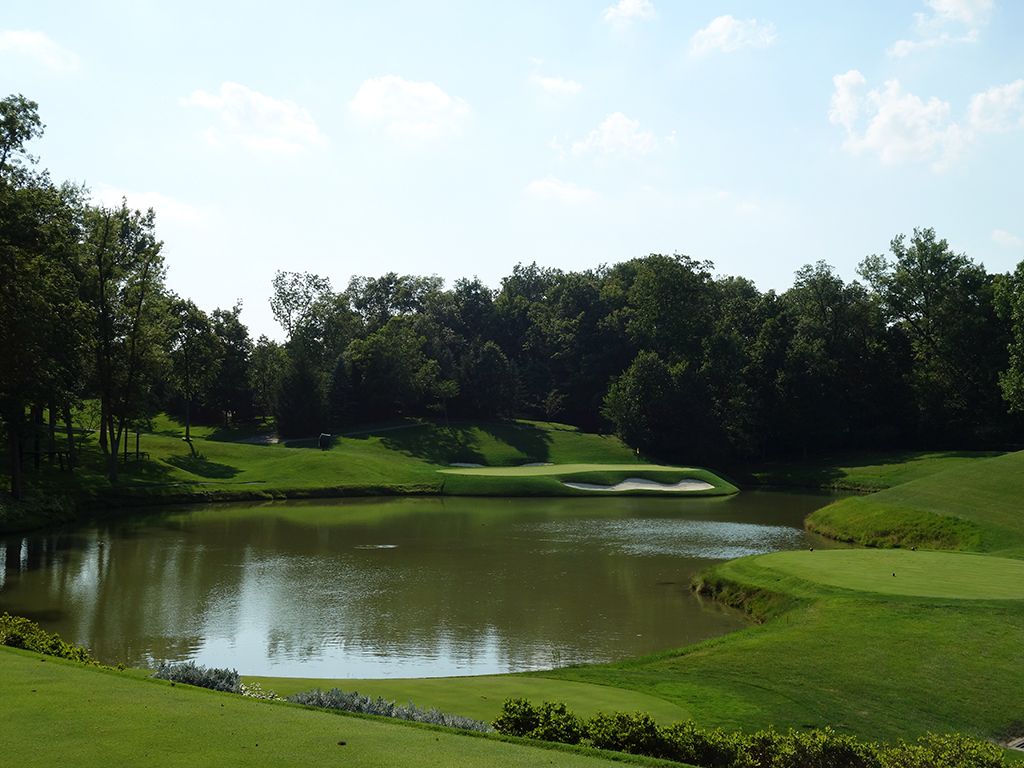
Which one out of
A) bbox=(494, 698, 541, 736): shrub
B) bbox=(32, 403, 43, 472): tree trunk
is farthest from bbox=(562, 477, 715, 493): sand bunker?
bbox=(494, 698, 541, 736): shrub

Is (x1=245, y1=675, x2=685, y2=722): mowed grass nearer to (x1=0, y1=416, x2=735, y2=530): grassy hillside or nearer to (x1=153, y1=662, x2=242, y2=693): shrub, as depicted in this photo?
(x1=153, y1=662, x2=242, y2=693): shrub

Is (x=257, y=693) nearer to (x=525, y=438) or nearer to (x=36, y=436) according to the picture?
(x=36, y=436)

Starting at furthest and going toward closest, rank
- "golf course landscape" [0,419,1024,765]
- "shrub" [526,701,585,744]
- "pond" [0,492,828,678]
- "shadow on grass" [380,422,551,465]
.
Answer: "shadow on grass" [380,422,551,465] < "pond" [0,492,828,678] < "shrub" [526,701,585,744] < "golf course landscape" [0,419,1024,765]

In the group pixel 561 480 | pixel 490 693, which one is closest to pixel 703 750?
pixel 490 693

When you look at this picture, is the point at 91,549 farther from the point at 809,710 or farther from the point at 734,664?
the point at 809,710

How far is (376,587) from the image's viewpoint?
29.2m

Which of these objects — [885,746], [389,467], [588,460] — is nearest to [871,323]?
[588,460]

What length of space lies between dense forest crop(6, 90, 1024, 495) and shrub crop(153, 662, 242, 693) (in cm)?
4093

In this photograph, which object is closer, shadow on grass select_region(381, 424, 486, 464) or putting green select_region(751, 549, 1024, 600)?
putting green select_region(751, 549, 1024, 600)

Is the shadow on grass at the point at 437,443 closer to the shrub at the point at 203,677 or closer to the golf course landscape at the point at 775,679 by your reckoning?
the golf course landscape at the point at 775,679

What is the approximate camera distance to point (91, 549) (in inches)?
1451

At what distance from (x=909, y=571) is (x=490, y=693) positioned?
1832 cm

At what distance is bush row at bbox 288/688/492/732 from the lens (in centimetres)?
1185

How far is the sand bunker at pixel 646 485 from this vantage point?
66125 millimetres
